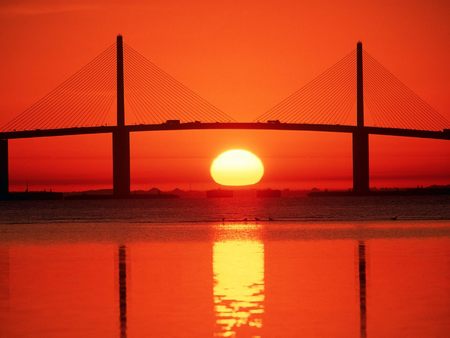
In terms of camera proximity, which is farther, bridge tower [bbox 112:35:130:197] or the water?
bridge tower [bbox 112:35:130:197]

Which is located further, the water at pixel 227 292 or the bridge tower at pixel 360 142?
the bridge tower at pixel 360 142

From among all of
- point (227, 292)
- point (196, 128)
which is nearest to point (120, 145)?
point (196, 128)

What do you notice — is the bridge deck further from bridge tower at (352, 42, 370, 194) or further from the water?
the water

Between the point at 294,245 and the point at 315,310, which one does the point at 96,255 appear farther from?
the point at 315,310

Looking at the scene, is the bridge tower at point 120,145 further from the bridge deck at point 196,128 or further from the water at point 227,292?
the water at point 227,292

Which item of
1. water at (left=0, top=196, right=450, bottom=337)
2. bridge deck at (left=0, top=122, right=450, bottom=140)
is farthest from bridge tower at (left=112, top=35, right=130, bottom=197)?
water at (left=0, top=196, right=450, bottom=337)

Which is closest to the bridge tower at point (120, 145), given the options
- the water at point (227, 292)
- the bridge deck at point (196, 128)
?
the bridge deck at point (196, 128)

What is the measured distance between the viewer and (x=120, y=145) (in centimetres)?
8900

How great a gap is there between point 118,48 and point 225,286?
85.1 m

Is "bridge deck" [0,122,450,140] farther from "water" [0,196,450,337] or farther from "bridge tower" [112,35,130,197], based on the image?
"water" [0,196,450,337]

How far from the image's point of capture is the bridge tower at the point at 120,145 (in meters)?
88.8

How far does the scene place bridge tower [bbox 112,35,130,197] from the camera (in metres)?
88.8

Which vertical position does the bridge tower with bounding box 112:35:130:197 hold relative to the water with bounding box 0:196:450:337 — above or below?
above

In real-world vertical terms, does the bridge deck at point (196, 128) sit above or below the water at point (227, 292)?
above
